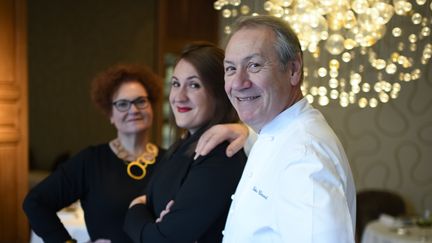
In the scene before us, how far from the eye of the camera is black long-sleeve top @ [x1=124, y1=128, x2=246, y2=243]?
131cm

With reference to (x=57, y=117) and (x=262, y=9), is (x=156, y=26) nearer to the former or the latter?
(x=57, y=117)

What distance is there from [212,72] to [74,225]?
1.91 meters

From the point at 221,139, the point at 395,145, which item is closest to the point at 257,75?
the point at 221,139

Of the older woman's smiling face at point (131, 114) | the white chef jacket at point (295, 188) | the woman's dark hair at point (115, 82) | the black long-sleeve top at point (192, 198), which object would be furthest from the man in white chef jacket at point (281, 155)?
the woman's dark hair at point (115, 82)

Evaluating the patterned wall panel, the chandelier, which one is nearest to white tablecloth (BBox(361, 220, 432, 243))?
the patterned wall panel

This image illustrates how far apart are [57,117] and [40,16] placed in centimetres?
126

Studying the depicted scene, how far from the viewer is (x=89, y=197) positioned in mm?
1941

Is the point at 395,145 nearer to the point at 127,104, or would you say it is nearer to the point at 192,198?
the point at 127,104

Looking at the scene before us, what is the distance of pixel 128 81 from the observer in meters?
2.18

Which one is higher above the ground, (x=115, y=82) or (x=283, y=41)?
(x=283, y=41)

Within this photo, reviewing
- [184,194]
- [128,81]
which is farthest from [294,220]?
[128,81]

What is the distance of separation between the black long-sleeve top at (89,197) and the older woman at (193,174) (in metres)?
0.37

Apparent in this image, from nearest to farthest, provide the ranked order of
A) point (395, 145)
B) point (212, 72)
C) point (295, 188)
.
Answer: point (295, 188) → point (212, 72) → point (395, 145)

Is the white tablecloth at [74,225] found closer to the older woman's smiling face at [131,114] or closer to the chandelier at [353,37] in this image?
the older woman's smiling face at [131,114]
